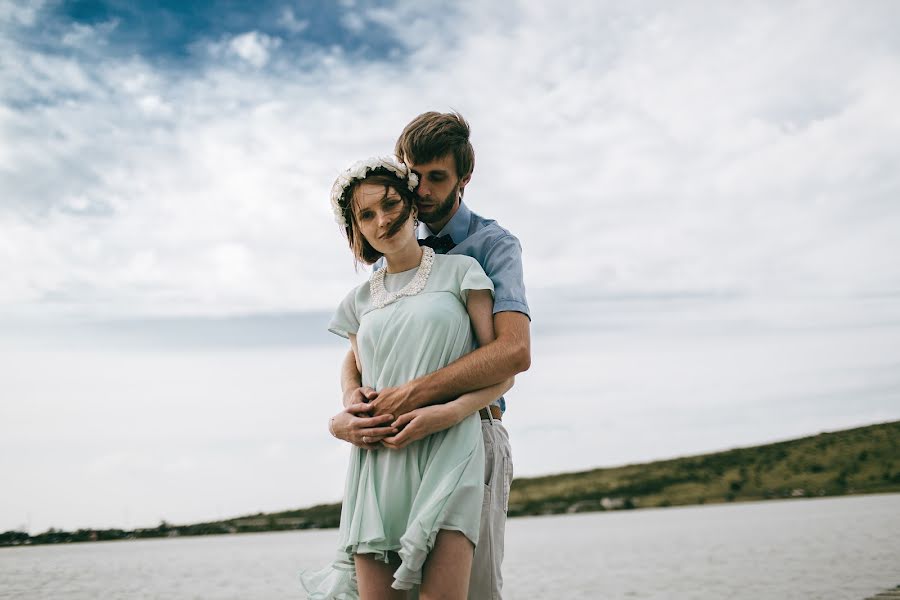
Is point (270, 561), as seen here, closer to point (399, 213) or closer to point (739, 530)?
point (739, 530)

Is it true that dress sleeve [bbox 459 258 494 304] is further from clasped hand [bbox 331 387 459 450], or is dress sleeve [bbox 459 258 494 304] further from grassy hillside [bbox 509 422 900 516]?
grassy hillside [bbox 509 422 900 516]

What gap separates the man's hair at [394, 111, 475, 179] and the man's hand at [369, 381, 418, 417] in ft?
3.54

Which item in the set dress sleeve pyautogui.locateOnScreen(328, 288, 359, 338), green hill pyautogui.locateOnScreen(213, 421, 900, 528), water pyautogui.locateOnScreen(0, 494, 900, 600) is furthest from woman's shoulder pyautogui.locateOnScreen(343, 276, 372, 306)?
green hill pyautogui.locateOnScreen(213, 421, 900, 528)

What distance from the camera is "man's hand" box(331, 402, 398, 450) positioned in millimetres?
3445

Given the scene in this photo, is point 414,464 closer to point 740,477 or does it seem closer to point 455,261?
point 455,261

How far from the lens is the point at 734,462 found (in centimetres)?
7625

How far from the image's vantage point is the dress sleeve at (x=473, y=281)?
355 cm

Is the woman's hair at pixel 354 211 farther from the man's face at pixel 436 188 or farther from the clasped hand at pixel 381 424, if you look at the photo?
the clasped hand at pixel 381 424

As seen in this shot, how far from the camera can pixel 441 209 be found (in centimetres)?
394

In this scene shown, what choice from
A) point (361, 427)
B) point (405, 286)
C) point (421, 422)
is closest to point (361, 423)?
point (361, 427)

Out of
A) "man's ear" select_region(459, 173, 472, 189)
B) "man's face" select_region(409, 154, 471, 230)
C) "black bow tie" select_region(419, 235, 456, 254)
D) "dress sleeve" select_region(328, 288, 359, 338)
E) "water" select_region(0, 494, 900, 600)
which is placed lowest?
"water" select_region(0, 494, 900, 600)

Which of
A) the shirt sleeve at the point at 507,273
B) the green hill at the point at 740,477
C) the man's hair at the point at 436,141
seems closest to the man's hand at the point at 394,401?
the shirt sleeve at the point at 507,273

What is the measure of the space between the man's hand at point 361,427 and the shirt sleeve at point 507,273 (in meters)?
0.67

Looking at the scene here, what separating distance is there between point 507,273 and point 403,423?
0.82 metres
